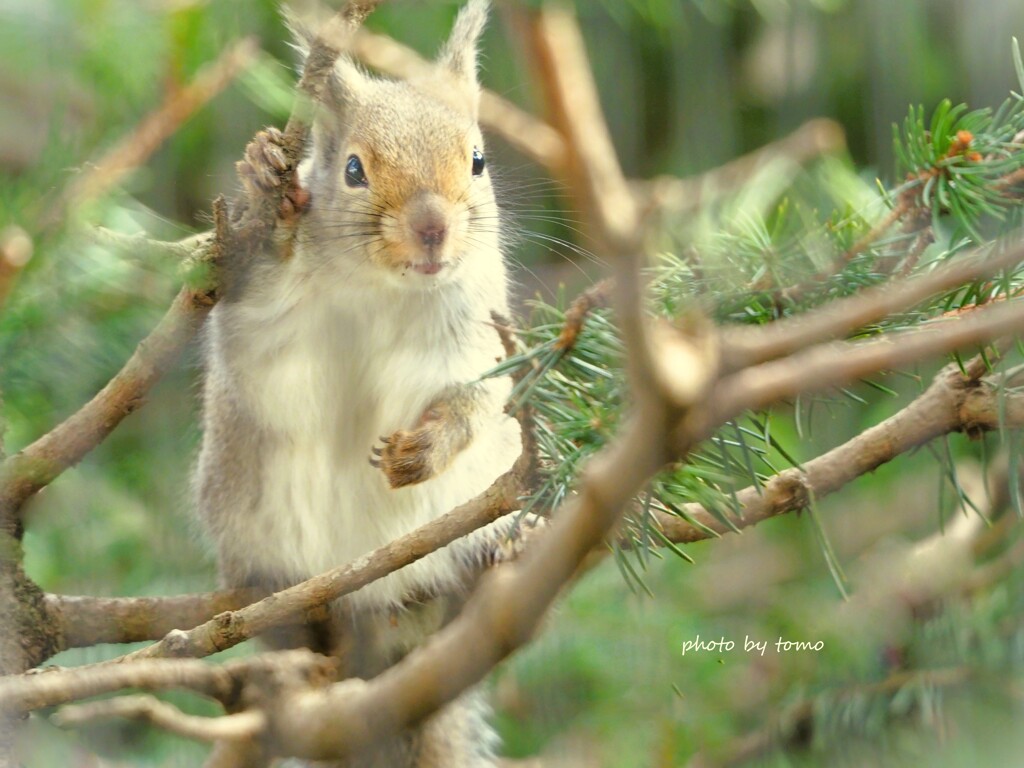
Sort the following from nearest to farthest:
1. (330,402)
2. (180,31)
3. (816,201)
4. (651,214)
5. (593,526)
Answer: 1. (651,214)
2. (593,526)
3. (180,31)
4. (816,201)
5. (330,402)

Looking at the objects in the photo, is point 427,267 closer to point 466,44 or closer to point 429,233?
point 429,233

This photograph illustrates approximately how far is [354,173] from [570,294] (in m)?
0.44

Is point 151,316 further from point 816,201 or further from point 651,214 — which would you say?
point 651,214

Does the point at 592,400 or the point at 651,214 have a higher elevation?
the point at 592,400

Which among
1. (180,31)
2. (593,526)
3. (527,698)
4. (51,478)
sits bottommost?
(593,526)

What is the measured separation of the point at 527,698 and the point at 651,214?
5.27ft

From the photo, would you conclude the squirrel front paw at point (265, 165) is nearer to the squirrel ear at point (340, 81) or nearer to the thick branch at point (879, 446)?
the squirrel ear at point (340, 81)

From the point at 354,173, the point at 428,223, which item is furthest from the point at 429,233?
the point at 354,173

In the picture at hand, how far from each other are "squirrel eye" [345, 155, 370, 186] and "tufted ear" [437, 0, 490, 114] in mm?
235

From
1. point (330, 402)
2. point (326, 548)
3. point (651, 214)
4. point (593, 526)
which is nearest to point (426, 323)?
point (330, 402)

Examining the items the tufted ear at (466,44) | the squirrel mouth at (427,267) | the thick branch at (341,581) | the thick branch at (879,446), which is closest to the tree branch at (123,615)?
the thick branch at (341,581)

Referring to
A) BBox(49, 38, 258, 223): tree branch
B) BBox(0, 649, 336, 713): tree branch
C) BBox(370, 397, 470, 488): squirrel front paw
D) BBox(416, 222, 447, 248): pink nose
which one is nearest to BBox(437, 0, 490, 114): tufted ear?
BBox(416, 222, 447, 248): pink nose

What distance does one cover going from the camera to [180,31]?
2.72ft

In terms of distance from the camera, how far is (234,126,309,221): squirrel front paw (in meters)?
1.19
